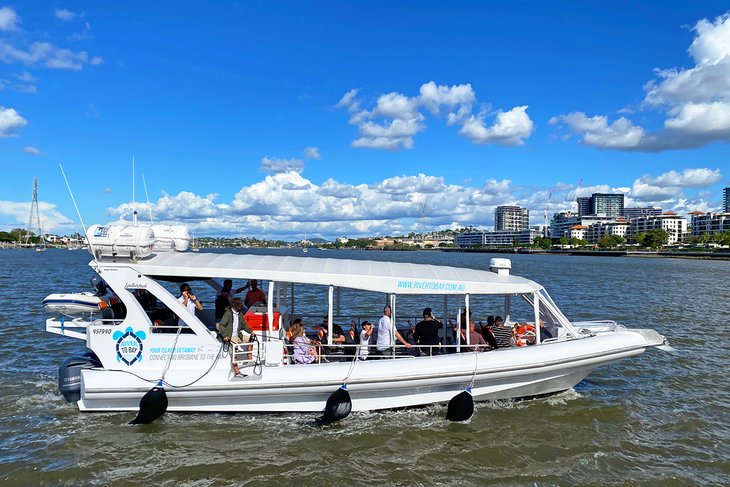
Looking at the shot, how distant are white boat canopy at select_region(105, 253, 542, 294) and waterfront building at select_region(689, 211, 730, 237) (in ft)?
547

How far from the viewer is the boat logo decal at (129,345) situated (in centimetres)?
852

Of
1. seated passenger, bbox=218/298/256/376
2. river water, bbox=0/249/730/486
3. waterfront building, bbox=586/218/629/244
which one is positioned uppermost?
waterfront building, bbox=586/218/629/244

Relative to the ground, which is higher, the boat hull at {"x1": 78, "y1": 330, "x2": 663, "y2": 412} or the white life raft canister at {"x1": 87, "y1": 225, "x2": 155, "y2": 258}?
the white life raft canister at {"x1": 87, "y1": 225, "x2": 155, "y2": 258}

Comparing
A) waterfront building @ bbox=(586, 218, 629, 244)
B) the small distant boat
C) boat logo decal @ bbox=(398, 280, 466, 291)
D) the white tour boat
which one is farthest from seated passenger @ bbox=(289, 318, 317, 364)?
waterfront building @ bbox=(586, 218, 629, 244)

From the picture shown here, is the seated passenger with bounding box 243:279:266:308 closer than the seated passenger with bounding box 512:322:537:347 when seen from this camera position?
Yes

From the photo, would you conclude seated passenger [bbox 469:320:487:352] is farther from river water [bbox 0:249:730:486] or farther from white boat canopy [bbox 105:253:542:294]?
river water [bbox 0:249:730:486]

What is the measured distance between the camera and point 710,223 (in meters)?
159

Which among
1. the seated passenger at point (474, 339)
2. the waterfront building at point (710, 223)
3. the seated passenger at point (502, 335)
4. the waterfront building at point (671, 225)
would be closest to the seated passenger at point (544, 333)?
the seated passenger at point (502, 335)

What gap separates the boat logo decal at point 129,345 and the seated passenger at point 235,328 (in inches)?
51.8

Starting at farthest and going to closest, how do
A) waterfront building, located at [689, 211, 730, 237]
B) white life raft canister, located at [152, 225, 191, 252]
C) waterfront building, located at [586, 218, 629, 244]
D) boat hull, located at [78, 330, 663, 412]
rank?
1. waterfront building, located at [586, 218, 629, 244]
2. waterfront building, located at [689, 211, 730, 237]
3. white life raft canister, located at [152, 225, 191, 252]
4. boat hull, located at [78, 330, 663, 412]

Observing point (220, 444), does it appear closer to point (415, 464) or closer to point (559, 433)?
point (415, 464)

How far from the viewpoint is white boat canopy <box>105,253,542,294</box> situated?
8664 mm


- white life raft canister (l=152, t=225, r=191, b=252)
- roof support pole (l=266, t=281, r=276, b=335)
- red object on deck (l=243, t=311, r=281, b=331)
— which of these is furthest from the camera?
white life raft canister (l=152, t=225, r=191, b=252)

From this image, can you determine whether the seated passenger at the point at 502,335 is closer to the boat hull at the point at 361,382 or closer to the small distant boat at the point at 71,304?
the boat hull at the point at 361,382
